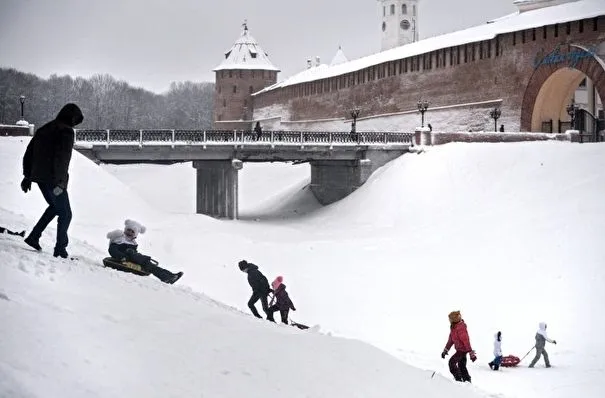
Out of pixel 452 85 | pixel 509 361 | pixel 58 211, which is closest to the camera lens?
pixel 58 211

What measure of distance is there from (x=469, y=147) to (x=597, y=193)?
745 cm

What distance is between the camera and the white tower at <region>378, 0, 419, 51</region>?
73.6 meters

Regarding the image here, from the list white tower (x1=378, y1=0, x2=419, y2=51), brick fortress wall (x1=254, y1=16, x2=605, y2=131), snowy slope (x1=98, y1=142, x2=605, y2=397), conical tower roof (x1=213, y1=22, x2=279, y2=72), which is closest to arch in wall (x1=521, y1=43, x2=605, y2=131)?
brick fortress wall (x1=254, y1=16, x2=605, y2=131)

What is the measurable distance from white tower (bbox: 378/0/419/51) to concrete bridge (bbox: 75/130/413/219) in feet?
139

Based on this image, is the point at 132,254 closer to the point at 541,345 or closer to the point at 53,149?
the point at 53,149

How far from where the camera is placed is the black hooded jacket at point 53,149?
621 centimetres

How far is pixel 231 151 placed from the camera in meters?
29.3

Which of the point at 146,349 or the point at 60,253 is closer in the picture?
the point at 146,349

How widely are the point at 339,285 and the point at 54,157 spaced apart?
11389 mm

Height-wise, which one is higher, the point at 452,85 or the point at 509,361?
the point at 452,85

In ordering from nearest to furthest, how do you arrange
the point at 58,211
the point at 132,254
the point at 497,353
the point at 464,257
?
the point at 58,211 → the point at 132,254 → the point at 497,353 → the point at 464,257

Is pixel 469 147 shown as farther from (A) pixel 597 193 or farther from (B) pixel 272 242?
(B) pixel 272 242

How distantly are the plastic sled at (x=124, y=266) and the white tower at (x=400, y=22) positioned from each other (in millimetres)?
68029

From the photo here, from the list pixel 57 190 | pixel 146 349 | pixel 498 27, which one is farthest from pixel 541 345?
pixel 498 27
